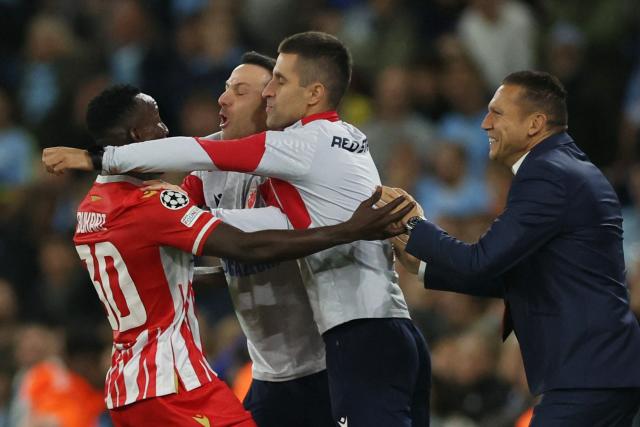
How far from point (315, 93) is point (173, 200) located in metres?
0.79

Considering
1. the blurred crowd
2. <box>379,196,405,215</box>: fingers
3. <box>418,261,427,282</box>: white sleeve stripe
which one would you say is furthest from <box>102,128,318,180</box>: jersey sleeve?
the blurred crowd

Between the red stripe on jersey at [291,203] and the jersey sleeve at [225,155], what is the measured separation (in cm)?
12

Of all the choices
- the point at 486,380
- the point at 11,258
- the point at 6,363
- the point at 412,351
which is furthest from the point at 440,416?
the point at 11,258

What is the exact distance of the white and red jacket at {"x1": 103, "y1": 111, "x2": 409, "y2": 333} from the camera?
499 cm

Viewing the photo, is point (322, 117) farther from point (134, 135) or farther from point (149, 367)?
point (149, 367)

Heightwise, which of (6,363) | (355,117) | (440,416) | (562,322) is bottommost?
(6,363)

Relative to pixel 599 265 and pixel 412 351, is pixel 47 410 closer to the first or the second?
pixel 412 351

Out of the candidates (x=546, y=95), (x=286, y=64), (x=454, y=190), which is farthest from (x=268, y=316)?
(x=454, y=190)

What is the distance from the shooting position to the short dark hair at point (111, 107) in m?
5.07

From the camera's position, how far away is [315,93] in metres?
5.28

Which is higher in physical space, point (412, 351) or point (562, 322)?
point (562, 322)

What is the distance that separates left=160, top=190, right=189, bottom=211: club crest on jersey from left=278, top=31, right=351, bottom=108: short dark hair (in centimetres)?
73

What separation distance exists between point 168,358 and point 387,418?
892mm

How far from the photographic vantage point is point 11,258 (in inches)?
434
